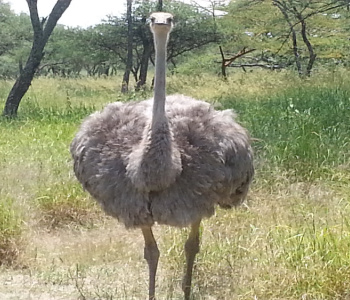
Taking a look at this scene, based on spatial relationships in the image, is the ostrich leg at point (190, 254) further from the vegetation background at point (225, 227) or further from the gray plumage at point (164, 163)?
the gray plumage at point (164, 163)

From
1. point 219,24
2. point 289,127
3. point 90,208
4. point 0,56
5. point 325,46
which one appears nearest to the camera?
point 90,208

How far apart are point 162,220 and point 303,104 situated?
4226 millimetres

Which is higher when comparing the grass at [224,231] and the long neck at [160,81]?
the long neck at [160,81]

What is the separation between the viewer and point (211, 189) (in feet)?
10.3

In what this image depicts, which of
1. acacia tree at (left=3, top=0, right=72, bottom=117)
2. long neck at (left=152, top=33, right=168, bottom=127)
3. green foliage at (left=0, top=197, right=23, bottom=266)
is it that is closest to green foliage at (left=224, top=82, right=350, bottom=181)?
long neck at (left=152, top=33, right=168, bottom=127)

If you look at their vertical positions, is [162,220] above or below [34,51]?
→ below

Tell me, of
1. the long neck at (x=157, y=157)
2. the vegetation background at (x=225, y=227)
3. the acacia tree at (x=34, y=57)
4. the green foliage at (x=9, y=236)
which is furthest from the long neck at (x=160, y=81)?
the acacia tree at (x=34, y=57)

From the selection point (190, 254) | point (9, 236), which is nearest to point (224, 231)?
point (190, 254)

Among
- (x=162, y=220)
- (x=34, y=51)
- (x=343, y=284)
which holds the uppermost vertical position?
(x=34, y=51)

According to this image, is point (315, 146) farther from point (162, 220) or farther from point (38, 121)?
point (38, 121)

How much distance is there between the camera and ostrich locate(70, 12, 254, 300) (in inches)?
118

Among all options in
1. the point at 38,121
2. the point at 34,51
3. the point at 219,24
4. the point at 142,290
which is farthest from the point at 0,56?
the point at 142,290

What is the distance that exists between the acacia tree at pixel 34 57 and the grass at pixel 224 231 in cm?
277

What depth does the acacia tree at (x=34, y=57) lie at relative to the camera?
9.30m
